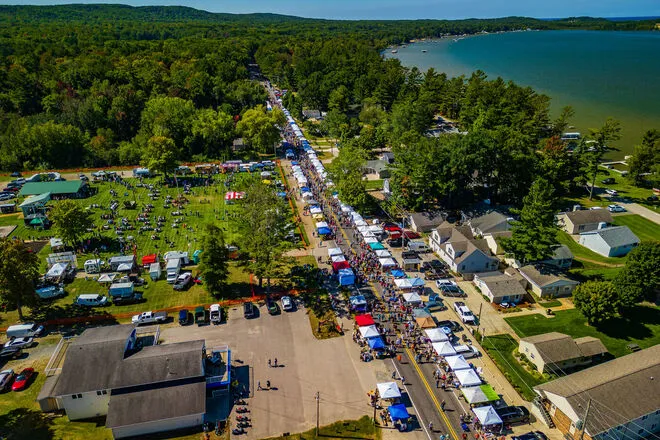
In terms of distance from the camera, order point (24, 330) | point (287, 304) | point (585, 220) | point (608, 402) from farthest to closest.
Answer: point (585, 220)
point (287, 304)
point (24, 330)
point (608, 402)

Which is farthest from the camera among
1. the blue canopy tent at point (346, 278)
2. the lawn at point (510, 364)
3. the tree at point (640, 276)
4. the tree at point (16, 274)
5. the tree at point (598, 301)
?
the blue canopy tent at point (346, 278)

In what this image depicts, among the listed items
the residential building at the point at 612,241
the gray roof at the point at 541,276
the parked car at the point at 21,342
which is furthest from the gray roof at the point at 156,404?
the residential building at the point at 612,241

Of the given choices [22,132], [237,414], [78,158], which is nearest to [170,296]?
[237,414]

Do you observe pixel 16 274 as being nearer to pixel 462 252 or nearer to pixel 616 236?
pixel 462 252

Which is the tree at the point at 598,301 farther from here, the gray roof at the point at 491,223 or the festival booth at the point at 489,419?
the gray roof at the point at 491,223

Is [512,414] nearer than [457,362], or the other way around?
[512,414]

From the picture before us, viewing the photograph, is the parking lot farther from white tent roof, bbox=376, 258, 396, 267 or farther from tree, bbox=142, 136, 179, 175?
tree, bbox=142, 136, 179, 175

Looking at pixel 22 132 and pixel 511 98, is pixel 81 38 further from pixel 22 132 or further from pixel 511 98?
pixel 511 98

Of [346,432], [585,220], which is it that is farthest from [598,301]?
[346,432]
